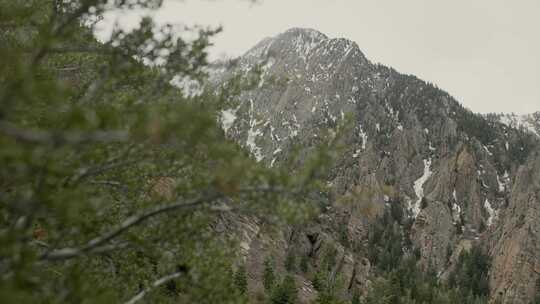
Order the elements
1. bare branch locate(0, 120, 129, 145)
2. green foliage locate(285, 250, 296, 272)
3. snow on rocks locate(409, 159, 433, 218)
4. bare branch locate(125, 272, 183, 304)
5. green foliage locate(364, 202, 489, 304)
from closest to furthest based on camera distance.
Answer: bare branch locate(0, 120, 129, 145)
bare branch locate(125, 272, 183, 304)
green foliage locate(285, 250, 296, 272)
green foliage locate(364, 202, 489, 304)
snow on rocks locate(409, 159, 433, 218)

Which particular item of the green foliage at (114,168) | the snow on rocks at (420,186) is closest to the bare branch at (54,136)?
the green foliage at (114,168)

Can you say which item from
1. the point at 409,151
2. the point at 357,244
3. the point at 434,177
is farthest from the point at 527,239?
the point at 409,151

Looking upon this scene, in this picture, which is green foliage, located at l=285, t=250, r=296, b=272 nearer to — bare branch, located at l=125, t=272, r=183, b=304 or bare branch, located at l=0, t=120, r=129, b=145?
bare branch, located at l=125, t=272, r=183, b=304

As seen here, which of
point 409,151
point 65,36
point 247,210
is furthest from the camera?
point 409,151

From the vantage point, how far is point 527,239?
106m

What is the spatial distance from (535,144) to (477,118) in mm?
23499

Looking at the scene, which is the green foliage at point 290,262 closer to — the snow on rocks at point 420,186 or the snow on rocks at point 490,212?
the snow on rocks at point 420,186

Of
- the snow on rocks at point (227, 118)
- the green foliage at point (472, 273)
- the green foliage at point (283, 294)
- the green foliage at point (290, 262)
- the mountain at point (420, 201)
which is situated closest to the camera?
the snow on rocks at point (227, 118)

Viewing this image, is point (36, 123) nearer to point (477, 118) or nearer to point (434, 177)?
point (434, 177)

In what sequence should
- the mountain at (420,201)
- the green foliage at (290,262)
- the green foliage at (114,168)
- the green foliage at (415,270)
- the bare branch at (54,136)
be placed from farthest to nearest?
the green foliage at (415,270)
the mountain at (420,201)
the green foliage at (290,262)
the green foliage at (114,168)
the bare branch at (54,136)

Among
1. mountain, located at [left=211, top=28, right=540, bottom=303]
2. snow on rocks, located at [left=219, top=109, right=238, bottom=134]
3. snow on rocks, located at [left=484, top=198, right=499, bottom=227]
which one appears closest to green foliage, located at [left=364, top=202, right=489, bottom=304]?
mountain, located at [left=211, top=28, right=540, bottom=303]

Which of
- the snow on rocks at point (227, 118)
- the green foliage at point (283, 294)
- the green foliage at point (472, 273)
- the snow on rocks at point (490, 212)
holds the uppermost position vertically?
the snow on rocks at point (490, 212)

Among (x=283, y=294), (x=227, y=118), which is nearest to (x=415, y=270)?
(x=283, y=294)

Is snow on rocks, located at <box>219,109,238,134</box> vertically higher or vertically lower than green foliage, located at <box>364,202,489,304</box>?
higher
